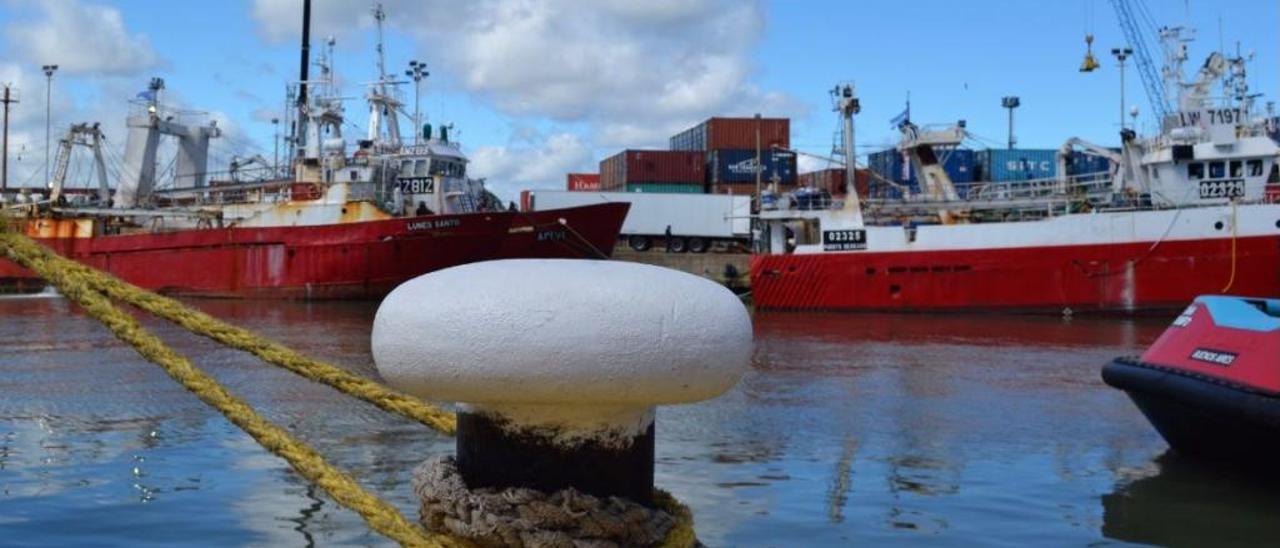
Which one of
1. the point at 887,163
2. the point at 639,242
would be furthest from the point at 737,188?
the point at 639,242

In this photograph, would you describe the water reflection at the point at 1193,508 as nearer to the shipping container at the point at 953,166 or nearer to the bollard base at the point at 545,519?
the bollard base at the point at 545,519

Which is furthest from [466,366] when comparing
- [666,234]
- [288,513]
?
[666,234]

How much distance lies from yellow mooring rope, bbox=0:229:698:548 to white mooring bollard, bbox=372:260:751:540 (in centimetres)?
17

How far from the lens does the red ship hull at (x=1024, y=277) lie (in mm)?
28562

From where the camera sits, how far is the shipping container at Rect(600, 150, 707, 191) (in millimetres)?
61719

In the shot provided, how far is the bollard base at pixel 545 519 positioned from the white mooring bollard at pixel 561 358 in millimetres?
38

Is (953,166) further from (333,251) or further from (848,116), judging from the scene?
(333,251)

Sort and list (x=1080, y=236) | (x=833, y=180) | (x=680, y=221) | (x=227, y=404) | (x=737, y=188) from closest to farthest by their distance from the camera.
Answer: (x=227, y=404) → (x=1080, y=236) → (x=680, y=221) → (x=833, y=180) → (x=737, y=188)

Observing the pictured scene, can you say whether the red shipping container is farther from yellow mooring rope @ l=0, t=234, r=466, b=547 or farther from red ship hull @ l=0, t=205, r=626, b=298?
yellow mooring rope @ l=0, t=234, r=466, b=547

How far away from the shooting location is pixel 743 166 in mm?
61844

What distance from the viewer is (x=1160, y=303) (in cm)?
2934

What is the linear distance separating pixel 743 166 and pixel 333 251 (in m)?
30.7

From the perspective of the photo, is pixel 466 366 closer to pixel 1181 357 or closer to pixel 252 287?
pixel 1181 357

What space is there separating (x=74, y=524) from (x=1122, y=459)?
6649 mm
